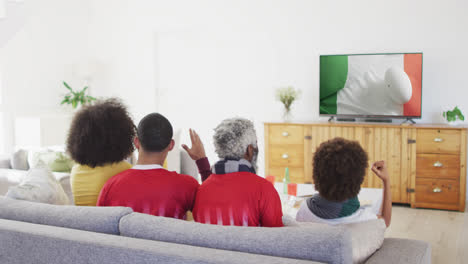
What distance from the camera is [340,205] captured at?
1878 millimetres

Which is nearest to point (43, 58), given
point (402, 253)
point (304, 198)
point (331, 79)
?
point (331, 79)

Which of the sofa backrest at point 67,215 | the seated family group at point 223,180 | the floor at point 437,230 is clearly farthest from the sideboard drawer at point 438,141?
the sofa backrest at point 67,215

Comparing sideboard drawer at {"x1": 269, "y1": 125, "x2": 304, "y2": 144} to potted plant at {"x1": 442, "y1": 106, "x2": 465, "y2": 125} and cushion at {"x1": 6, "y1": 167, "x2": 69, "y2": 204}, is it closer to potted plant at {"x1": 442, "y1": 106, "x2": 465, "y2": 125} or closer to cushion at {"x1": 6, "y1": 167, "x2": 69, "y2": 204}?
potted plant at {"x1": 442, "y1": 106, "x2": 465, "y2": 125}

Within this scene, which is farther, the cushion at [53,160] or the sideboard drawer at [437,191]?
the sideboard drawer at [437,191]

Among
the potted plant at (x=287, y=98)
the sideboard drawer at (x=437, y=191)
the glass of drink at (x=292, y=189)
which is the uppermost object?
the potted plant at (x=287, y=98)

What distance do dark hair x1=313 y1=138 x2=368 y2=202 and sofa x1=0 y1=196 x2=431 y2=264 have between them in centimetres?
25

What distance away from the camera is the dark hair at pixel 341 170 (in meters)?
1.84

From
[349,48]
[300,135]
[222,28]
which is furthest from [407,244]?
[222,28]

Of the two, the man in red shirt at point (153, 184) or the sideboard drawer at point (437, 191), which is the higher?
the man in red shirt at point (153, 184)

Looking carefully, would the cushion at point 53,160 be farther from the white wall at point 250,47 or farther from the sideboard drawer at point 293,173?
the white wall at point 250,47

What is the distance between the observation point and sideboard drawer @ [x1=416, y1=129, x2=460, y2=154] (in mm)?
4527

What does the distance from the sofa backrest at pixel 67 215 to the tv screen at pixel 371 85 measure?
12.8 ft

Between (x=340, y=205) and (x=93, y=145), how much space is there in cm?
118

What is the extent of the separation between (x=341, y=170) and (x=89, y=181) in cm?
121
